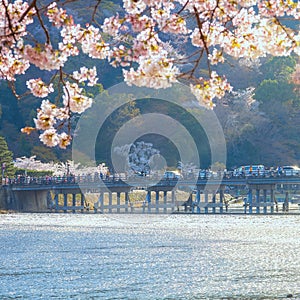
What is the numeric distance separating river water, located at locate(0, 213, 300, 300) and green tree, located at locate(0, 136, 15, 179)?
86.1 ft

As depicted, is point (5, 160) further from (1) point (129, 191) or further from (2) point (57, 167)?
(1) point (129, 191)

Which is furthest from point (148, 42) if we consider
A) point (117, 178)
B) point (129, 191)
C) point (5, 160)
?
point (5, 160)

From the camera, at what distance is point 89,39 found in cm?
1134

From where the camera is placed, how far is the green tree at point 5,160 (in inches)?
3115

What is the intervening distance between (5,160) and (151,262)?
172ft

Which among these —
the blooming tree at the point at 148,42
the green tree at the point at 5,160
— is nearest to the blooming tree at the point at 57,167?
the green tree at the point at 5,160

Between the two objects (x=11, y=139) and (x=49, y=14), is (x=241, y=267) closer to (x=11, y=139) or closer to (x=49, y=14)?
(x=49, y=14)

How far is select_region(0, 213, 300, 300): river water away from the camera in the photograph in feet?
76.7

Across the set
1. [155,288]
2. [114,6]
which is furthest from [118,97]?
[155,288]

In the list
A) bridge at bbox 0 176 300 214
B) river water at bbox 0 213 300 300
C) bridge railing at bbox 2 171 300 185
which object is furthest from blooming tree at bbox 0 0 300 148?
bridge railing at bbox 2 171 300 185

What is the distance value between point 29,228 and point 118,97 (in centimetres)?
4176

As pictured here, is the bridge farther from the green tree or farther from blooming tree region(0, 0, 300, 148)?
blooming tree region(0, 0, 300, 148)

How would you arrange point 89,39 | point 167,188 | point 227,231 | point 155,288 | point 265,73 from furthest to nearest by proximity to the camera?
point 265,73 < point 167,188 < point 227,231 < point 155,288 < point 89,39

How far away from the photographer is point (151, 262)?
31.1 meters
